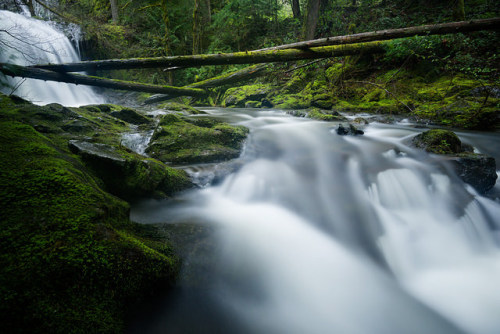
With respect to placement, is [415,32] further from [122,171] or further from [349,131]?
[122,171]

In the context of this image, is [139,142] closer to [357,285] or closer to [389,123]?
[357,285]

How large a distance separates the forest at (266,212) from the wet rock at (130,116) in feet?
0.10

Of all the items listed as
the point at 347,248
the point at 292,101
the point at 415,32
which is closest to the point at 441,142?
the point at 347,248

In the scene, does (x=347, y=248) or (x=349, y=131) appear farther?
(x=349, y=131)

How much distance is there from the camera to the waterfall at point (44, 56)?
945 cm

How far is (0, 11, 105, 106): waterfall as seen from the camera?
9452mm

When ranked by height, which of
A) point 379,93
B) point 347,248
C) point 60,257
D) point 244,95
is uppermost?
point 379,93

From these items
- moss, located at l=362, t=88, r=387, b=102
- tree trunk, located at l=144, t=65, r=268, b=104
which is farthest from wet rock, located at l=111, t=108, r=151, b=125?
moss, located at l=362, t=88, r=387, b=102

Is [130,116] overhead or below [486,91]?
below

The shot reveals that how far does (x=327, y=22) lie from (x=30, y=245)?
14.9 meters

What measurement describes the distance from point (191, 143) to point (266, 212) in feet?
6.48

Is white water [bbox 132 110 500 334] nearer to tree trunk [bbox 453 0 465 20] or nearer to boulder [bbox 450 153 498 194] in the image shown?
boulder [bbox 450 153 498 194]

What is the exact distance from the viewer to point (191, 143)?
418 cm

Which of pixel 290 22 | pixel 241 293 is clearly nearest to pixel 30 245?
pixel 241 293
